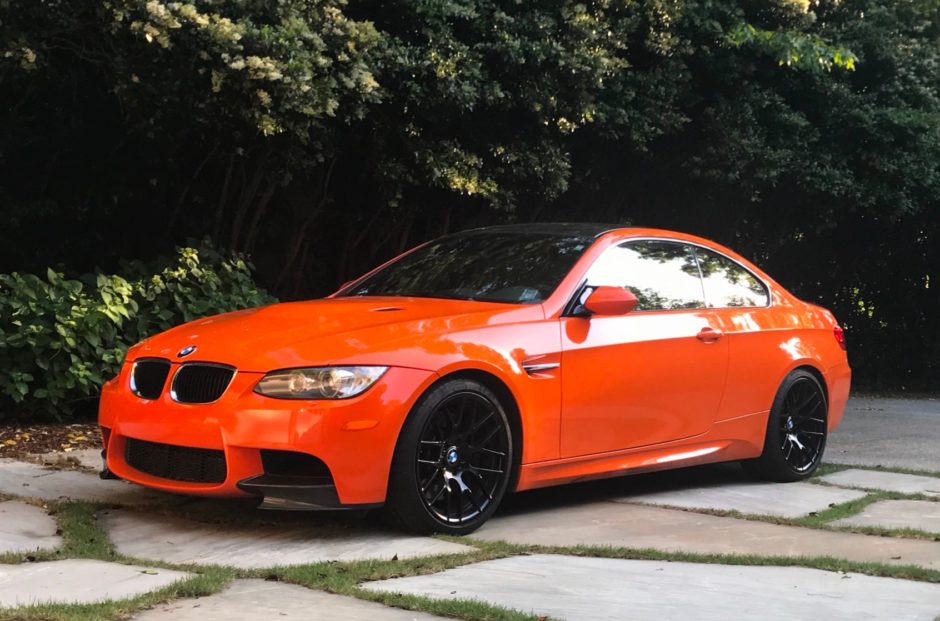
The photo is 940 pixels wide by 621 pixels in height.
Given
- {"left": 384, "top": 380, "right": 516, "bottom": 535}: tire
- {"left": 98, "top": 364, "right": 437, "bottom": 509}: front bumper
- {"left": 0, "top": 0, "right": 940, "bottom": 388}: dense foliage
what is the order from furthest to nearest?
{"left": 0, "top": 0, "right": 940, "bottom": 388}: dense foliage < {"left": 384, "top": 380, "right": 516, "bottom": 535}: tire < {"left": 98, "top": 364, "right": 437, "bottom": 509}: front bumper

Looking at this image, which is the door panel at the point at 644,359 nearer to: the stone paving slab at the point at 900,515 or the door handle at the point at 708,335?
the door handle at the point at 708,335

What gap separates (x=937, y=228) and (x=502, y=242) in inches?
470

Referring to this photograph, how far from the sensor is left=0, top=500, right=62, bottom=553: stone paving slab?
4.83 metres

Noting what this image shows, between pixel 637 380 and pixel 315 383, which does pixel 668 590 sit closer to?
pixel 315 383

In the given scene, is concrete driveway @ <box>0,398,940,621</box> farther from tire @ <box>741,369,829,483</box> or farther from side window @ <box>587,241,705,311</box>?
side window @ <box>587,241,705,311</box>

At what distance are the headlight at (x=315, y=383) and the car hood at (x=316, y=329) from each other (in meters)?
0.04

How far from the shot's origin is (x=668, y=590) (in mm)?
4254

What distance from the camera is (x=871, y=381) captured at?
17250mm

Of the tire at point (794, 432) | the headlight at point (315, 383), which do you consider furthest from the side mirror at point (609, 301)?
the tire at point (794, 432)

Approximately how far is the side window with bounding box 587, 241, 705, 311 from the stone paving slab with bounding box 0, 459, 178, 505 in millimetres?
2606

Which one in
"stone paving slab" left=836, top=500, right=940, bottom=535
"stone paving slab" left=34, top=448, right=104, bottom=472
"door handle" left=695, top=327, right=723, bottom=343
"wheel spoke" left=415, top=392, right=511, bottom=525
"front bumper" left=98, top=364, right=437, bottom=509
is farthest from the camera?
"stone paving slab" left=34, top=448, right=104, bottom=472

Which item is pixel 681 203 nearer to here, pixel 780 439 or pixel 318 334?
pixel 780 439

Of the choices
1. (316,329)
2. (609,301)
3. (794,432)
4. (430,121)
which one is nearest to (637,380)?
(609,301)

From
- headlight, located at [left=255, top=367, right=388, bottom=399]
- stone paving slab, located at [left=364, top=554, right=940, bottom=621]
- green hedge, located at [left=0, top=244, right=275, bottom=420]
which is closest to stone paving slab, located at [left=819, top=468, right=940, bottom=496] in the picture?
stone paving slab, located at [left=364, top=554, right=940, bottom=621]
